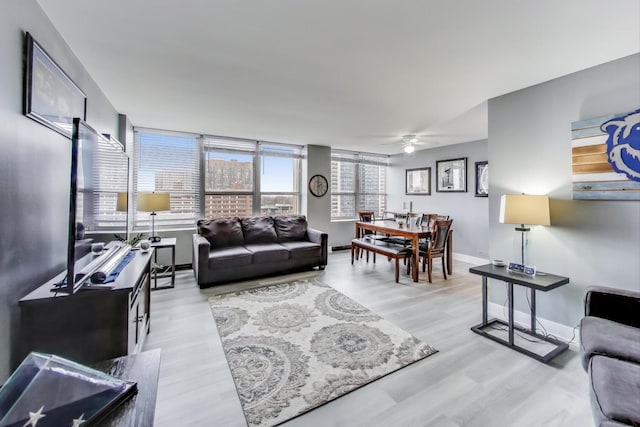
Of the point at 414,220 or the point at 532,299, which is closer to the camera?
Answer: the point at 532,299

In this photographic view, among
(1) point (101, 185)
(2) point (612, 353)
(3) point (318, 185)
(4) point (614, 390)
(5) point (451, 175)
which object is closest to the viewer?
(4) point (614, 390)

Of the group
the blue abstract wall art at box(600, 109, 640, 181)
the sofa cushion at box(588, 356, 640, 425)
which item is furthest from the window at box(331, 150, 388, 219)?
the sofa cushion at box(588, 356, 640, 425)

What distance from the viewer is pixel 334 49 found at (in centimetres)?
210

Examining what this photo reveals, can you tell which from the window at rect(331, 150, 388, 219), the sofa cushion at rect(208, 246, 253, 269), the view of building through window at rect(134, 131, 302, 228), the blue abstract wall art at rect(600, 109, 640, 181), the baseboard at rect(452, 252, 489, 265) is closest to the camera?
the blue abstract wall art at rect(600, 109, 640, 181)

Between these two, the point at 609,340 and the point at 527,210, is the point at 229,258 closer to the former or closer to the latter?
the point at 527,210

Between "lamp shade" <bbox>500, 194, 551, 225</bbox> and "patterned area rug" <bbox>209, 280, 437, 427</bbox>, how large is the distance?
1428 millimetres

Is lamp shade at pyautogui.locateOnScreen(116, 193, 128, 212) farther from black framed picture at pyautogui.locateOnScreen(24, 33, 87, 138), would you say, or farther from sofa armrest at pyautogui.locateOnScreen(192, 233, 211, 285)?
sofa armrest at pyautogui.locateOnScreen(192, 233, 211, 285)

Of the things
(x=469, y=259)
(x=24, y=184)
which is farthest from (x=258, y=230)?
(x=469, y=259)

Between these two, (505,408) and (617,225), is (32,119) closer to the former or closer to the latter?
(505,408)

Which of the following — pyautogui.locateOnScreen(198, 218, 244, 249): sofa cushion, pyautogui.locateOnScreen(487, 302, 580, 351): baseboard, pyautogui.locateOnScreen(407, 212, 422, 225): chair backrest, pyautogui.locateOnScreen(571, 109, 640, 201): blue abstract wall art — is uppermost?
pyautogui.locateOnScreen(571, 109, 640, 201): blue abstract wall art

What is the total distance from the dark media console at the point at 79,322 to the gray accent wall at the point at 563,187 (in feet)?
11.5

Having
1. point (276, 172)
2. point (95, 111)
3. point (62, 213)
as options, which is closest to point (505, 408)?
point (62, 213)

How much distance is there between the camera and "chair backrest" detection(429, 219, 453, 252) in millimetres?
4202

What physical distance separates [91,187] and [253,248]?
2746mm
